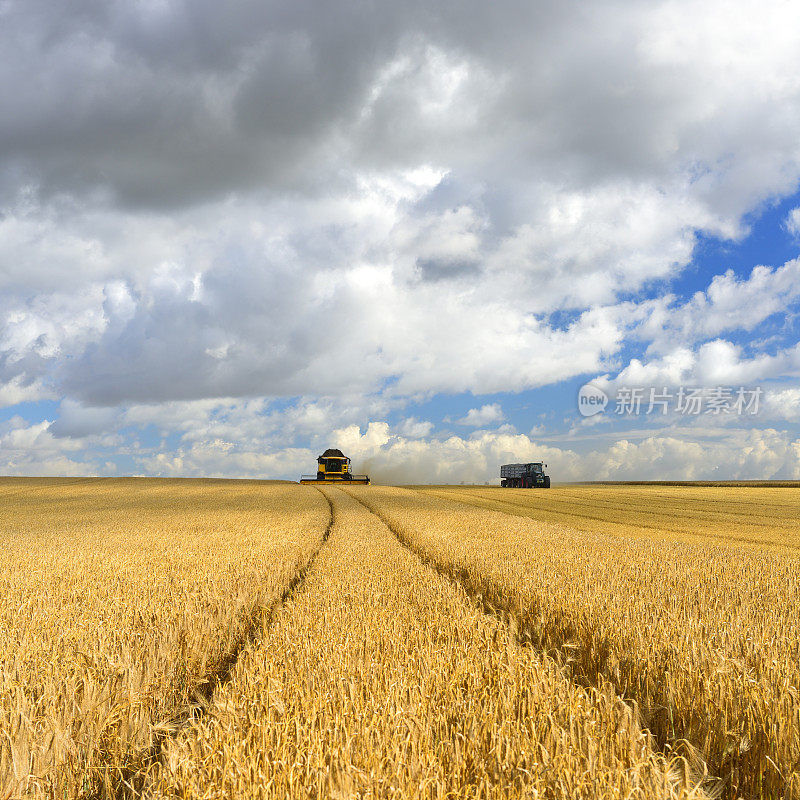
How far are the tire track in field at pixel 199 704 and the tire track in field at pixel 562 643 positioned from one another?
256cm

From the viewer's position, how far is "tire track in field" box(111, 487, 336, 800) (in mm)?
3246

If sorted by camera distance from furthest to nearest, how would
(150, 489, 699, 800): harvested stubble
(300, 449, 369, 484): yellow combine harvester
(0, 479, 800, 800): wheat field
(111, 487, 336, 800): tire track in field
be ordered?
(300, 449, 369, 484): yellow combine harvester < (111, 487, 336, 800): tire track in field < (0, 479, 800, 800): wheat field < (150, 489, 699, 800): harvested stubble

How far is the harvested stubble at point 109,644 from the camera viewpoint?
332 centimetres

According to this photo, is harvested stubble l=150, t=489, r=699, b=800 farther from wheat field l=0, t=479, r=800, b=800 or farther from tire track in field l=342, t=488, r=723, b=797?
tire track in field l=342, t=488, r=723, b=797

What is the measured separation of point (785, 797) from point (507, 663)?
1885mm

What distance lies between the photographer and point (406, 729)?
3.17 metres

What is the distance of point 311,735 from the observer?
2979mm

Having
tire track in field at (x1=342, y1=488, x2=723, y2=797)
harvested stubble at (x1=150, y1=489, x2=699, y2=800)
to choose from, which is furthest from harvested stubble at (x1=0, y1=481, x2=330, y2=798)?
tire track in field at (x1=342, y1=488, x2=723, y2=797)

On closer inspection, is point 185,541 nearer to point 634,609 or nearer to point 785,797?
point 634,609

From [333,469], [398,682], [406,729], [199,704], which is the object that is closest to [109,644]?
[199,704]

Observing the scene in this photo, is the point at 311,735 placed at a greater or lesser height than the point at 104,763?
greater

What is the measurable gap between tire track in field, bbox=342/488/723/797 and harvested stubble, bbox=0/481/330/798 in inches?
114

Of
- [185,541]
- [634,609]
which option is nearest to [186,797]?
[634,609]

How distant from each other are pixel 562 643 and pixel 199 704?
346 centimetres
